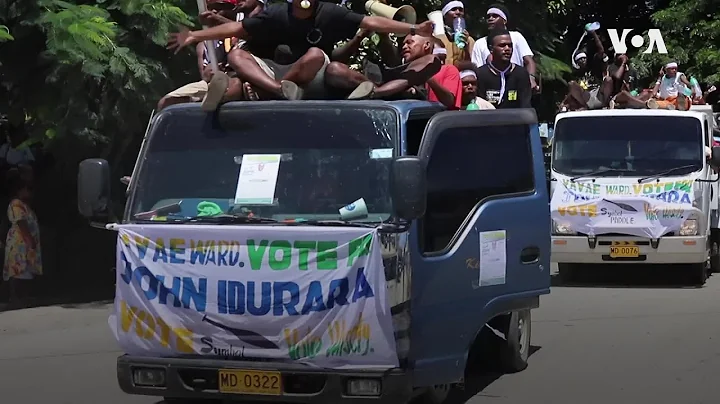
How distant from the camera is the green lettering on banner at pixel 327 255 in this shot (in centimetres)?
659

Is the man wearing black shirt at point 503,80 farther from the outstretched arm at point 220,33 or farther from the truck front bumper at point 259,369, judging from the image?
the truck front bumper at point 259,369

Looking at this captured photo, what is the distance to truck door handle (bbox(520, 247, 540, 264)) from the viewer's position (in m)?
8.25

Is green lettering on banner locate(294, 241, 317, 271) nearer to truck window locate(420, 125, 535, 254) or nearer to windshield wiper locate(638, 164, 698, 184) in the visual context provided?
truck window locate(420, 125, 535, 254)

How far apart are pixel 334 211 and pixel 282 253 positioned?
412 mm

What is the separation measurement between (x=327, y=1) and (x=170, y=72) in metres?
4.85

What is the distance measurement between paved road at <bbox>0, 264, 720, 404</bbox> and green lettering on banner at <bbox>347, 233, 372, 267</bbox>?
85.0 inches

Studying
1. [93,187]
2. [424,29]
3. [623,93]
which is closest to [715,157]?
[623,93]

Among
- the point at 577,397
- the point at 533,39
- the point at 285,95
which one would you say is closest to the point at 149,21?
the point at 285,95

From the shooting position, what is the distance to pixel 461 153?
7512 millimetres

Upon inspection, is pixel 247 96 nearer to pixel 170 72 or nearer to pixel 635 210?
pixel 170 72

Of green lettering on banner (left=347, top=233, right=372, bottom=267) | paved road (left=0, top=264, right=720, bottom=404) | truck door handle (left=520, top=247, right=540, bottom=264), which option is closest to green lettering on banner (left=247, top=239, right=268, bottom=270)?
green lettering on banner (left=347, top=233, right=372, bottom=267)

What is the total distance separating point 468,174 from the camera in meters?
7.57

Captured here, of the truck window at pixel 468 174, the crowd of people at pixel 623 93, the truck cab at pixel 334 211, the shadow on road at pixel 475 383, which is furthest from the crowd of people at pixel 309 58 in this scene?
the crowd of people at pixel 623 93

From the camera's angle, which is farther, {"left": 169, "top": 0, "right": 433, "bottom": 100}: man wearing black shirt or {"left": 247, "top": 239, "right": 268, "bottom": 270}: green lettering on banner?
{"left": 169, "top": 0, "right": 433, "bottom": 100}: man wearing black shirt
